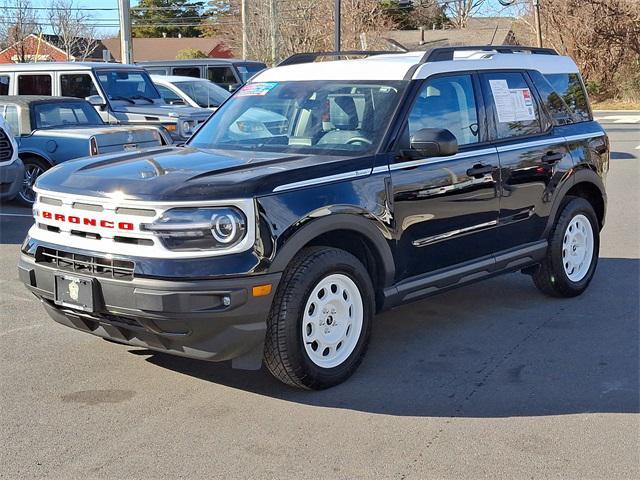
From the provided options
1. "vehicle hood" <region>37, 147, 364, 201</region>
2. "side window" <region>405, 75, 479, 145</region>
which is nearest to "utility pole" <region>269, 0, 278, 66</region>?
"side window" <region>405, 75, 479, 145</region>

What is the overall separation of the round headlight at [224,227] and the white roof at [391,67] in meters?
1.83

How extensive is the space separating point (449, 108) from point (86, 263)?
2.72 metres

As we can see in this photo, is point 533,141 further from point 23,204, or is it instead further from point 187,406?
point 23,204

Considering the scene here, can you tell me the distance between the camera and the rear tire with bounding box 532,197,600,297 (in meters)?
A: 6.86

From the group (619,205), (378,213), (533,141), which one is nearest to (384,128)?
(378,213)

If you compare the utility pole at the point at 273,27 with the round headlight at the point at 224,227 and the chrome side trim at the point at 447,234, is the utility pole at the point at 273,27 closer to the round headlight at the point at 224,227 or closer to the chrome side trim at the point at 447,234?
the chrome side trim at the point at 447,234

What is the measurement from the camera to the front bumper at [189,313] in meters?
4.45

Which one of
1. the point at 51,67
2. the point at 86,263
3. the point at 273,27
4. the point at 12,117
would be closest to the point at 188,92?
the point at 51,67

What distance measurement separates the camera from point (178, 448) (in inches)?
168

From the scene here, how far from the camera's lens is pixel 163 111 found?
1461cm

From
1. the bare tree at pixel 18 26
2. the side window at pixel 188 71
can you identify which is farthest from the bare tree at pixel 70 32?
the side window at pixel 188 71

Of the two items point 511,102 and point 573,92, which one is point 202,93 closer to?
point 573,92

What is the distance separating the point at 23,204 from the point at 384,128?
26.6ft

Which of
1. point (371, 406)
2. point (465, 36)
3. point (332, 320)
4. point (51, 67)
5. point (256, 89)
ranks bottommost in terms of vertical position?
point (371, 406)
